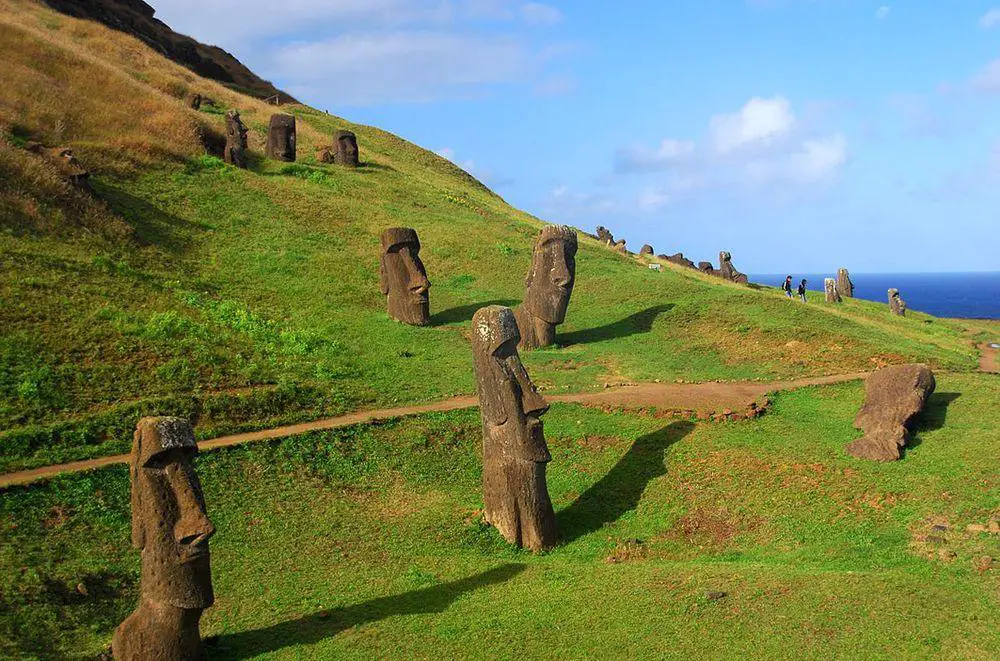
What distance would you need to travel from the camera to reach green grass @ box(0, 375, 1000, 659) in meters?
14.1

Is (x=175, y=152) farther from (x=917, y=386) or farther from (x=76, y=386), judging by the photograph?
(x=917, y=386)

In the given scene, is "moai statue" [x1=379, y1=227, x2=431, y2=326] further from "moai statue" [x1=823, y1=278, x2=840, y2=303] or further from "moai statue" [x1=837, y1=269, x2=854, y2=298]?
"moai statue" [x1=837, y1=269, x2=854, y2=298]

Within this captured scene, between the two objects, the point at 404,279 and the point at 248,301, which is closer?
the point at 248,301

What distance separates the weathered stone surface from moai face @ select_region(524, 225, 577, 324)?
11373 mm

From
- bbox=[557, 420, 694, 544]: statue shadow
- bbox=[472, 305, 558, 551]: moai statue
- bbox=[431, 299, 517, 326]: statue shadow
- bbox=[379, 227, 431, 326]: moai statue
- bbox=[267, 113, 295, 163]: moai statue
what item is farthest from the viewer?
bbox=[267, 113, 295, 163]: moai statue

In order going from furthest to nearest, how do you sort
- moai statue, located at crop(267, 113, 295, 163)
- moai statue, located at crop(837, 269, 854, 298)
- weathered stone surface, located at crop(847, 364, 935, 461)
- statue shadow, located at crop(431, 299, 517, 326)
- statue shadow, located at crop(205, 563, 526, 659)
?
moai statue, located at crop(837, 269, 854, 298)
moai statue, located at crop(267, 113, 295, 163)
statue shadow, located at crop(431, 299, 517, 326)
weathered stone surface, located at crop(847, 364, 935, 461)
statue shadow, located at crop(205, 563, 526, 659)

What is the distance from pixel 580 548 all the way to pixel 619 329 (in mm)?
17240

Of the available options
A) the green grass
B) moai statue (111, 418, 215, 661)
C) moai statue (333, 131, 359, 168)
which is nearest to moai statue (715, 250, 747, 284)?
moai statue (333, 131, 359, 168)

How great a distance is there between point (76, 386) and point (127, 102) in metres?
29.4

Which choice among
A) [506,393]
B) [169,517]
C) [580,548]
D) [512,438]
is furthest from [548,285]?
[169,517]

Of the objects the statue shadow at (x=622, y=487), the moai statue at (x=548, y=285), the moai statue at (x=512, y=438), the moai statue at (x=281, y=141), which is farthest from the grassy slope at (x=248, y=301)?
the moai statue at (x=512, y=438)

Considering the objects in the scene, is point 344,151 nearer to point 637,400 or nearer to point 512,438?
point 637,400

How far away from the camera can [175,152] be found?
150 ft

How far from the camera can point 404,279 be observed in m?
34.1
